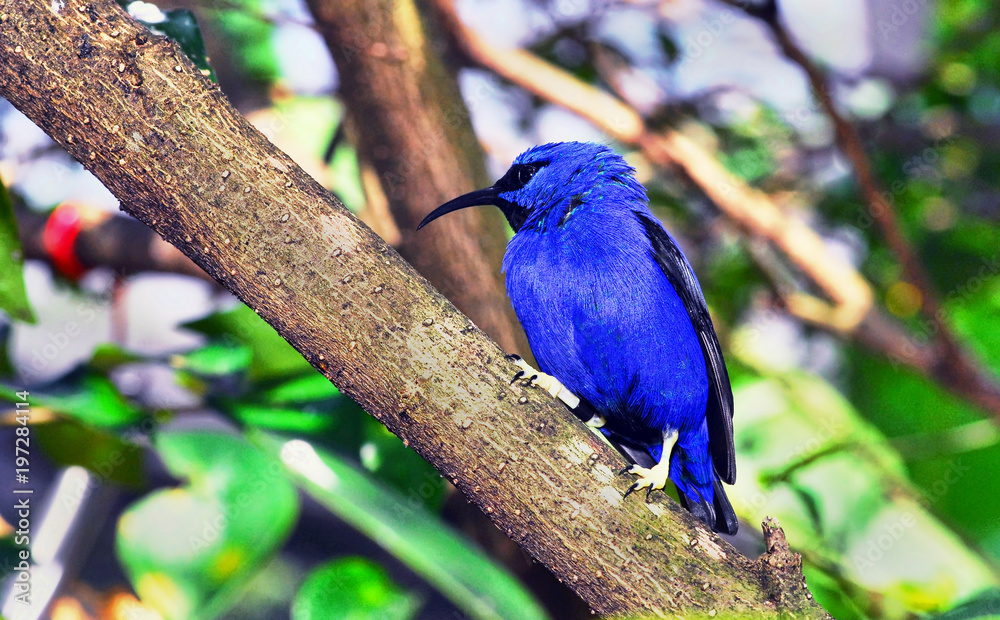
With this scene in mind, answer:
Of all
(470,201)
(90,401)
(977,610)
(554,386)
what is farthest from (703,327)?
(90,401)

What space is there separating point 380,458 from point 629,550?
1.35 meters

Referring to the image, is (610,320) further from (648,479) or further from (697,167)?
(697,167)

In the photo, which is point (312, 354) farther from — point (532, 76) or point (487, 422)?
point (532, 76)

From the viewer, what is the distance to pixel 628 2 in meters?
4.43

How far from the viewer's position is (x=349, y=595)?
2605 millimetres

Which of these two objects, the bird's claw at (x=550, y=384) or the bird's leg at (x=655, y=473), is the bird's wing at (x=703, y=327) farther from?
the bird's claw at (x=550, y=384)

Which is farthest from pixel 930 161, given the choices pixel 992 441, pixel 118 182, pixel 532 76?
pixel 118 182

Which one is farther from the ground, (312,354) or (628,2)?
(628,2)

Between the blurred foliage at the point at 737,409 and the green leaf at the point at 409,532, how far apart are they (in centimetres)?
1

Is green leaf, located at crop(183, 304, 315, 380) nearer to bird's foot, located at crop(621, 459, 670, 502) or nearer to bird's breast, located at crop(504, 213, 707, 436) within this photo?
bird's breast, located at crop(504, 213, 707, 436)

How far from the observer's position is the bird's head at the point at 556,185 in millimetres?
2799

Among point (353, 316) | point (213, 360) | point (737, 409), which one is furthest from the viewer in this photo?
point (737, 409)

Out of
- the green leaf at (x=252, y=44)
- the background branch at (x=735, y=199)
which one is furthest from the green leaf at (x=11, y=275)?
the background branch at (x=735, y=199)

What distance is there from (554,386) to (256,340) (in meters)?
1.27
